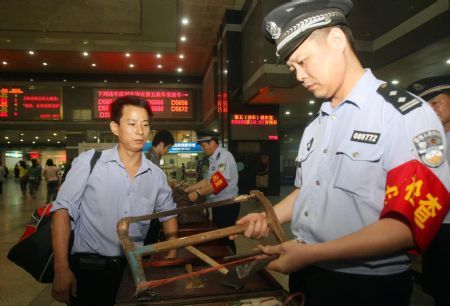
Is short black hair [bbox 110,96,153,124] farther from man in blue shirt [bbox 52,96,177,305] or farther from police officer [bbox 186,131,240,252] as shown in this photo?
police officer [bbox 186,131,240,252]

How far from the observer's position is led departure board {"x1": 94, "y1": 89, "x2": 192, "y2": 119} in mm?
8992

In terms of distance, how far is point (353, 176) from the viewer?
37.8 inches

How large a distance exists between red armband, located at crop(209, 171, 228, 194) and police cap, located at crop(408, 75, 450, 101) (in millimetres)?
2291

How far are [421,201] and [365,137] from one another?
25 cm

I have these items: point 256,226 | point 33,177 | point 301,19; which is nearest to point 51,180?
point 33,177

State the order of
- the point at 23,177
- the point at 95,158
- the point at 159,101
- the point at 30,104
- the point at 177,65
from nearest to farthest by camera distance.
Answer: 1. the point at 95,158
2. the point at 159,101
3. the point at 30,104
4. the point at 177,65
5. the point at 23,177

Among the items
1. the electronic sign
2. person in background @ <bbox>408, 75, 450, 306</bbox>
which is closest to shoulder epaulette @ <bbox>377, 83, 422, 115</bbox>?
person in background @ <bbox>408, 75, 450, 306</bbox>

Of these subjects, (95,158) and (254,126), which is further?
(254,126)

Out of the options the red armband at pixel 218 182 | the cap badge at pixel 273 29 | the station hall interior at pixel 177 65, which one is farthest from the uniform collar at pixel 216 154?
the cap badge at pixel 273 29

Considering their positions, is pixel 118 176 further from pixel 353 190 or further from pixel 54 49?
pixel 54 49

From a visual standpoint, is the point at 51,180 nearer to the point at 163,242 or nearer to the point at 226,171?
the point at 226,171

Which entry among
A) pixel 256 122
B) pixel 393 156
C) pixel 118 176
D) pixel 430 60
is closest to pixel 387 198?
pixel 393 156

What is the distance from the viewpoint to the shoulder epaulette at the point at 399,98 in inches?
35.0

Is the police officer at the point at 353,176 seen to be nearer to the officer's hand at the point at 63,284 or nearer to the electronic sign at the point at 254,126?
the officer's hand at the point at 63,284
